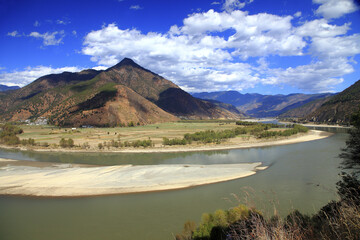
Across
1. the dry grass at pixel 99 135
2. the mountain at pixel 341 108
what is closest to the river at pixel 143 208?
the dry grass at pixel 99 135

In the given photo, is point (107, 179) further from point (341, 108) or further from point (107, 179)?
point (341, 108)

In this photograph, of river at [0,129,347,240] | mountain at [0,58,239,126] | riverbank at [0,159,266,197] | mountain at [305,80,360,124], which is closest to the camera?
river at [0,129,347,240]

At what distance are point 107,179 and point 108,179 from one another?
12cm

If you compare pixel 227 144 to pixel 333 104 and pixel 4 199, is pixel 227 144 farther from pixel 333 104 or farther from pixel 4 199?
pixel 333 104

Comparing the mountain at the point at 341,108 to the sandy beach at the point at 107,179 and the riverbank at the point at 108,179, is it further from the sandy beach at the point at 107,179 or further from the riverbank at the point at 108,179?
the riverbank at the point at 108,179

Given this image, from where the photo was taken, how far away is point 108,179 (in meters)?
25.9

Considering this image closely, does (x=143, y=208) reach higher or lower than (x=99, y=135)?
lower

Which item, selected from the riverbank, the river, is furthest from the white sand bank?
the river

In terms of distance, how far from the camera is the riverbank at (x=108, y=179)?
2234cm

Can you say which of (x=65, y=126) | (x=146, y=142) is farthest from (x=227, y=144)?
→ (x=65, y=126)

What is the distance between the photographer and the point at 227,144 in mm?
53438

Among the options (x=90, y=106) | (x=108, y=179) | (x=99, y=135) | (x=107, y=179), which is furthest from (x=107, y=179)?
(x=90, y=106)

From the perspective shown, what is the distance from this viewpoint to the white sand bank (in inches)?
883

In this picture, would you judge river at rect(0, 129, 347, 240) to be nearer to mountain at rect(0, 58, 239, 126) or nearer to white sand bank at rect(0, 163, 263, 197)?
white sand bank at rect(0, 163, 263, 197)
